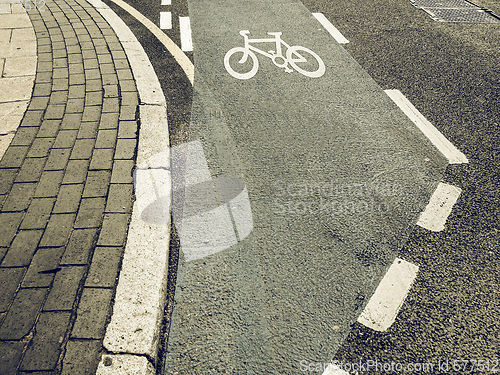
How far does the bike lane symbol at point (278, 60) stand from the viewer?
6094mm

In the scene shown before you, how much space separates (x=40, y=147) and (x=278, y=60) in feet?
12.6

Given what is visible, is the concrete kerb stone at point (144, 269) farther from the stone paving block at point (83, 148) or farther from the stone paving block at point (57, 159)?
the stone paving block at point (57, 159)

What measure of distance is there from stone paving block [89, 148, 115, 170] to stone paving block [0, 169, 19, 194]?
2.40 ft

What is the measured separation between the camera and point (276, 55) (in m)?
6.55

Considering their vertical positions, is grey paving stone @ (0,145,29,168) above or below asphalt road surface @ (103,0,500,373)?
below

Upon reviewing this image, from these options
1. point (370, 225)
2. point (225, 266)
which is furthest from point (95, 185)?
point (370, 225)

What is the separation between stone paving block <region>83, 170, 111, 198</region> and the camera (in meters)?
3.73

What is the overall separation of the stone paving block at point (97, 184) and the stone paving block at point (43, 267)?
0.67m

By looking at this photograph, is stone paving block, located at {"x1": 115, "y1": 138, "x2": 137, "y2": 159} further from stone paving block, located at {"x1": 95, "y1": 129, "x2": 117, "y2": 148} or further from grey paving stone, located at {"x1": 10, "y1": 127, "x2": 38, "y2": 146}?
grey paving stone, located at {"x1": 10, "y1": 127, "x2": 38, "y2": 146}

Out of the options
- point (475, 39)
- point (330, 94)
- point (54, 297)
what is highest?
point (475, 39)

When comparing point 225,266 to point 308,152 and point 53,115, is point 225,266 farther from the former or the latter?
point 53,115

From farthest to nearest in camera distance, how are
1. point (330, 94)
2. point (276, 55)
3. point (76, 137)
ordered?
point (276, 55)
point (330, 94)
point (76, 137)

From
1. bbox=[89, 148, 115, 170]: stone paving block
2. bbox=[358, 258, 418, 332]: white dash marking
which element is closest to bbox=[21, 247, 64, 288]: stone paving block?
bbox=[89, 148, 115, 170]: stone paving block

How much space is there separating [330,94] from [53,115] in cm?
361
